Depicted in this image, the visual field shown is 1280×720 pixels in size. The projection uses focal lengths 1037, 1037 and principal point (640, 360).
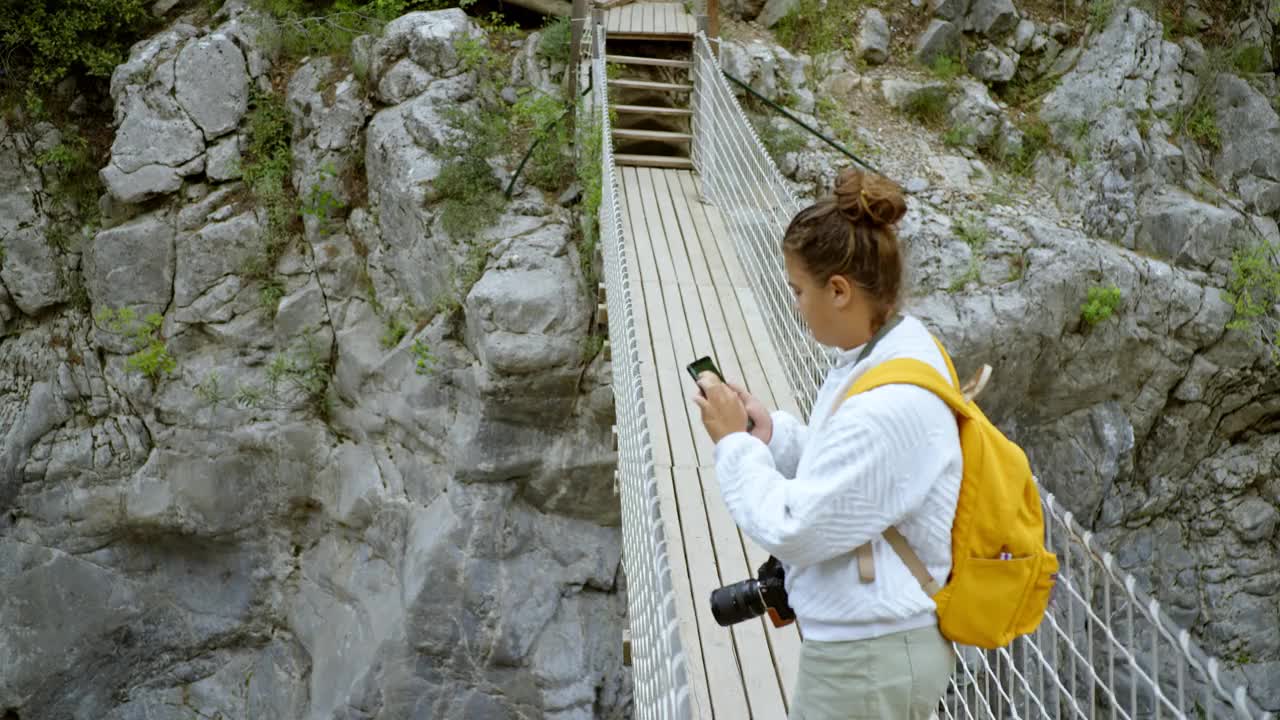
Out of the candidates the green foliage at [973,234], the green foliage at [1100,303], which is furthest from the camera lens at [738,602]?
the green foliage at [1100,303]

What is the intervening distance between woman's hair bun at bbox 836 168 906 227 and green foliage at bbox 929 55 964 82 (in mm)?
5819

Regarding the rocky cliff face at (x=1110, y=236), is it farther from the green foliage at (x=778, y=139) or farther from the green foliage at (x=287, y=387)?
the green foliage at (x=287, y=387)

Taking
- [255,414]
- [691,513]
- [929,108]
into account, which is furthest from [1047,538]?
[255,414]

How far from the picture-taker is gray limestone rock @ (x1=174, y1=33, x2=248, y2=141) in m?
6.48

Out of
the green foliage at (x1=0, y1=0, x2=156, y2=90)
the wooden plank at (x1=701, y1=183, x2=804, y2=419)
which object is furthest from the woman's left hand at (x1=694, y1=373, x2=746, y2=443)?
the green foliage at (x1=0, y1=0, x2=156, y2=90)

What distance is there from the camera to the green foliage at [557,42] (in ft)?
20.9

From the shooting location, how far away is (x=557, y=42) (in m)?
6.38

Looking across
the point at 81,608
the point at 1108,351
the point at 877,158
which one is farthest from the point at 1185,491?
the point at 81,608

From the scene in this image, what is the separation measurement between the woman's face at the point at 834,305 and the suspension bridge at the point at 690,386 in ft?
Result: 1.58

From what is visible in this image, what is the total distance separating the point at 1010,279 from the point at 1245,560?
2.61 metres

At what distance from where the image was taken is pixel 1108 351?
5.86m

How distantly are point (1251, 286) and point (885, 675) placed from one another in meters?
5.94

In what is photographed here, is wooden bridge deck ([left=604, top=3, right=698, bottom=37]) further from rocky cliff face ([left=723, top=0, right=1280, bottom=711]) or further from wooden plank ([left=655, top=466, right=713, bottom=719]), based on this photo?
wooden plank ([left=655, top=466, right=713, bottom=719])

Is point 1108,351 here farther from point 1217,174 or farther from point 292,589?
point 292,589
